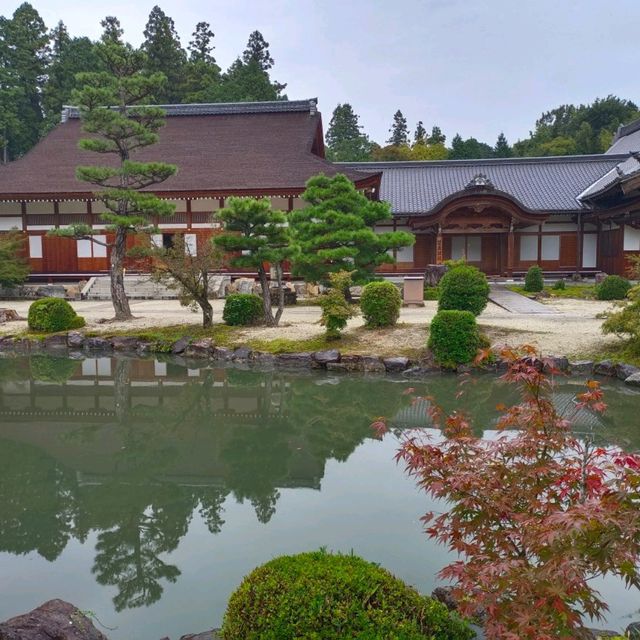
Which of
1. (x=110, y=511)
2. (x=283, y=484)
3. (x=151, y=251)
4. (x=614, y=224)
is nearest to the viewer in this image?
(x=110, y=511)

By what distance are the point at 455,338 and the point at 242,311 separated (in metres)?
5.16

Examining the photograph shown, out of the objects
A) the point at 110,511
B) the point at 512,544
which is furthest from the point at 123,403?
the point at 512,544

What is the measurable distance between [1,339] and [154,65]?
1363 inches

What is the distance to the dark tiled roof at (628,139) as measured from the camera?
89.3ft

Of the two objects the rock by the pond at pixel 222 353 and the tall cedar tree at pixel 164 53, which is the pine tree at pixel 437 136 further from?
the rock by the pond at pixel 222 353

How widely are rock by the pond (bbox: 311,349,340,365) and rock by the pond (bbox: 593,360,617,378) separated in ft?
14.3

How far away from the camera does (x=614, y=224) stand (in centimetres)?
2114

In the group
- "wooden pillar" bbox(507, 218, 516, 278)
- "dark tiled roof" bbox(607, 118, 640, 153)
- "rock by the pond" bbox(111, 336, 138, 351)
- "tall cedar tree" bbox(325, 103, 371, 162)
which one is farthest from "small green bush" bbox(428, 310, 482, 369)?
"tall cedar tree" bbox(325, 103, 371, 162)

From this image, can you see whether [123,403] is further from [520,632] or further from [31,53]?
[31,53]

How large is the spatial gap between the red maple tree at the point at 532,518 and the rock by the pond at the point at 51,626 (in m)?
1.81

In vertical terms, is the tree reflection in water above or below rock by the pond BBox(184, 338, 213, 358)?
below

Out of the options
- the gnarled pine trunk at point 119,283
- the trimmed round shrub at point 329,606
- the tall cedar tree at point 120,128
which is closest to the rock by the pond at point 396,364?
the tall cedar tree at point 120,128

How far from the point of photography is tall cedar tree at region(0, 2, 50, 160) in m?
41.0

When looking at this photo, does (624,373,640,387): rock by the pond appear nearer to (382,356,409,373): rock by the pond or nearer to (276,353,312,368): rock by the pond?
(382,356,409,373): rock by the pond
